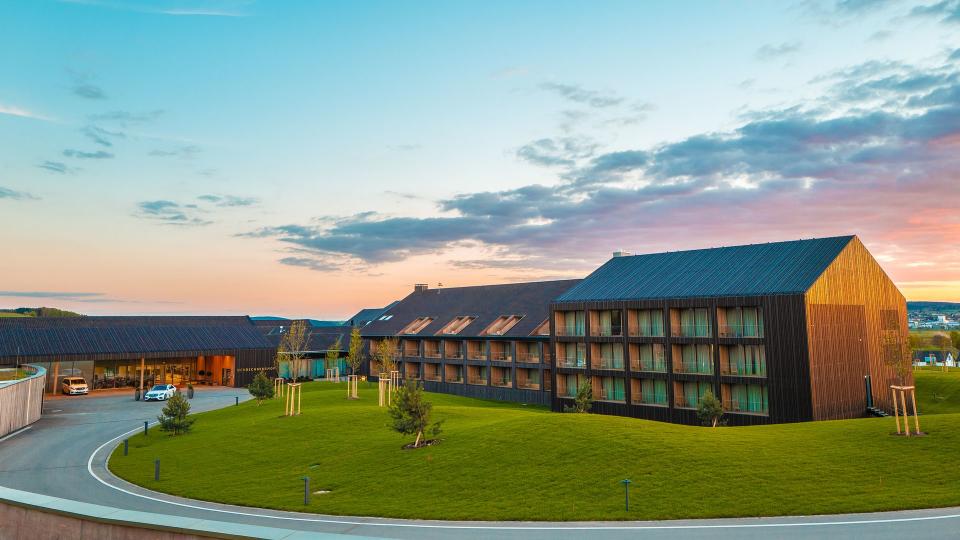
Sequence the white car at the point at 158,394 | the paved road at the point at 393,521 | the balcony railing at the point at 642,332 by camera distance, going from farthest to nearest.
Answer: the white car at the point at 158,394
the balcony railing at the point at 642,332
the paved road at the point at 393,521

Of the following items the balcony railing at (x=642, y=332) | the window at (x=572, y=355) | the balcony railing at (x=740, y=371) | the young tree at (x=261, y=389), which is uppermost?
the balcony railing at (x=642, y=332)

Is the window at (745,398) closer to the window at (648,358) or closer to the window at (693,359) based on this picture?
the window at (693,359)

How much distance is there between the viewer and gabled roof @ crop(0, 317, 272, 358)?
6406 centimetres

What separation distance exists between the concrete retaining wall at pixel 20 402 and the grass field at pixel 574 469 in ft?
42.0

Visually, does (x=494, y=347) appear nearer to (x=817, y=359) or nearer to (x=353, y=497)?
(x=817, y=359)

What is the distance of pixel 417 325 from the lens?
267 feet

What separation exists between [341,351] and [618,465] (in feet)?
245

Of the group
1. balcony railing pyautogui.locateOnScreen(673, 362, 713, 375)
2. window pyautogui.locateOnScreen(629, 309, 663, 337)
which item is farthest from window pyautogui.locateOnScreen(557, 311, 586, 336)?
balcony railing pyautogui.locateOnScreen(673, 362, 713, 375)

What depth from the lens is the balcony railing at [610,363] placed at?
56031 mm

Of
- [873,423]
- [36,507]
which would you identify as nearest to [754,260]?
[873,423]

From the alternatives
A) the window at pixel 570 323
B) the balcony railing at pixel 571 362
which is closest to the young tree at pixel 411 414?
the balcony railing at pixel 571 362

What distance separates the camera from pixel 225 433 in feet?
127

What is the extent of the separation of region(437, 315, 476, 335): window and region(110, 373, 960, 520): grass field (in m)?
37.9

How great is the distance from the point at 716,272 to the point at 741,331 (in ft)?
20.9
